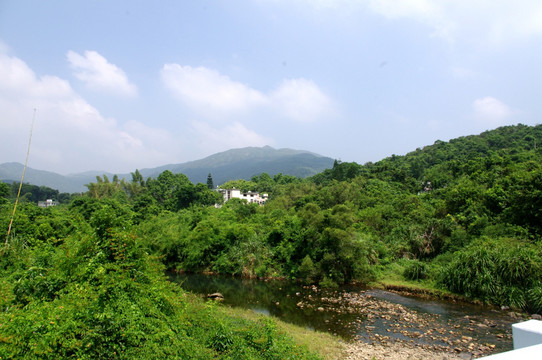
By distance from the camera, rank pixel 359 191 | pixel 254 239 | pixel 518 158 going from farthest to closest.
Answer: pixel 359 191
pixel 518 158
pixel 254 239

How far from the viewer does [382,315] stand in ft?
46.8

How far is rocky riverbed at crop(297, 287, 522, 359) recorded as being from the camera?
404 inches

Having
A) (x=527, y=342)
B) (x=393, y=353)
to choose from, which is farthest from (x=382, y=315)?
(x=527, y=342)

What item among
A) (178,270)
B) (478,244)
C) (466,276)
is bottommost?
(178,270)

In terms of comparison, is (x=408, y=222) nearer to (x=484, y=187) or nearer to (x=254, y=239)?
(x=484, y=187)

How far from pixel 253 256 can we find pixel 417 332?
14.8 metres

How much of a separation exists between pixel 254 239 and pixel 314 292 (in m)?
8.53

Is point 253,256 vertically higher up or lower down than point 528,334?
lower down

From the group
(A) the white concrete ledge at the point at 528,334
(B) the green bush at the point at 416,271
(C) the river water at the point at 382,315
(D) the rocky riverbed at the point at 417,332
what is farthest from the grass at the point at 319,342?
(B) the green bush at the point at 416,271

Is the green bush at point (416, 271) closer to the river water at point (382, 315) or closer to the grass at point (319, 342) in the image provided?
the river water at point (382, 315)

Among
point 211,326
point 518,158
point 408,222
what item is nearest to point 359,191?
point 408,222

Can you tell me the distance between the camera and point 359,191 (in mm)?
40656

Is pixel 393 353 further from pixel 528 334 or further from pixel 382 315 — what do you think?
pixel 528 334

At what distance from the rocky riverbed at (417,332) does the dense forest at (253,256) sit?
130 inches
